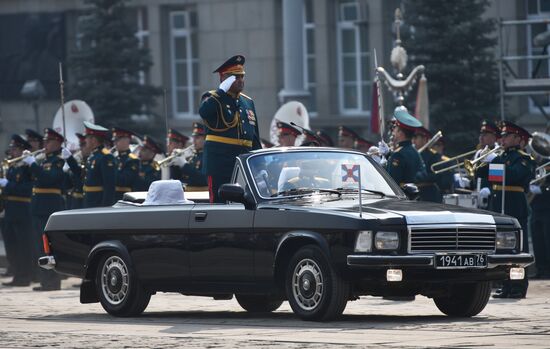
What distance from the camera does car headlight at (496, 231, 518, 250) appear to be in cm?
1603

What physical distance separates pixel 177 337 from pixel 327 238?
159 centimetres

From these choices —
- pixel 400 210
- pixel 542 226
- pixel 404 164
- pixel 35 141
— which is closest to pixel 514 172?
pixel 404 164

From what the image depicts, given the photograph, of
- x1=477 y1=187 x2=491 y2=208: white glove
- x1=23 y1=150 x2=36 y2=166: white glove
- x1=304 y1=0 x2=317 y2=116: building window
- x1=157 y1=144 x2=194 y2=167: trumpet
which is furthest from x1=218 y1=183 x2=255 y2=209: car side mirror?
x1=304 y1=0 x2=317 y2=116: building window

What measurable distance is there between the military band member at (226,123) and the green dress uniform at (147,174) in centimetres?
580

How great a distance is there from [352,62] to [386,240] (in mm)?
27569

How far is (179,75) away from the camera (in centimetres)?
4591

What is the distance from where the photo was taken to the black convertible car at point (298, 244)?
1548cm

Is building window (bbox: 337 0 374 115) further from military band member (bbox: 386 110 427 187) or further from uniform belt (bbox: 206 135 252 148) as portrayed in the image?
uniform belt (bbox: 206 135 252 148)

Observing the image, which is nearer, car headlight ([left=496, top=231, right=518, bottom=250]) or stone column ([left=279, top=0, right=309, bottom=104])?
car headlight ([left=496, top=231, right=518, bottom=250])

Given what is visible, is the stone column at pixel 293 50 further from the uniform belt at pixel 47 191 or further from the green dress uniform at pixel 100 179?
the uniform belt at pixel 47 191

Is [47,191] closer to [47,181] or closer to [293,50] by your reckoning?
[47,181]

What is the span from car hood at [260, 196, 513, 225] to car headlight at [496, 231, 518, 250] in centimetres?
9

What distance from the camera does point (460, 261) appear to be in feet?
51.1

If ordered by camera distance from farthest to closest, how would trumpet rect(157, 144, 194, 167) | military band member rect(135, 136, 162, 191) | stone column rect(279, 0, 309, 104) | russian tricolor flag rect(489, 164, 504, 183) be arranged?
stone column rect(279, 0, 309, 104) < trumpet rect(157, 144, 194, 167) < military band member rect(135, 136, 162, 191) < russian tricolor flag rect(489, 164, 504, 183)
